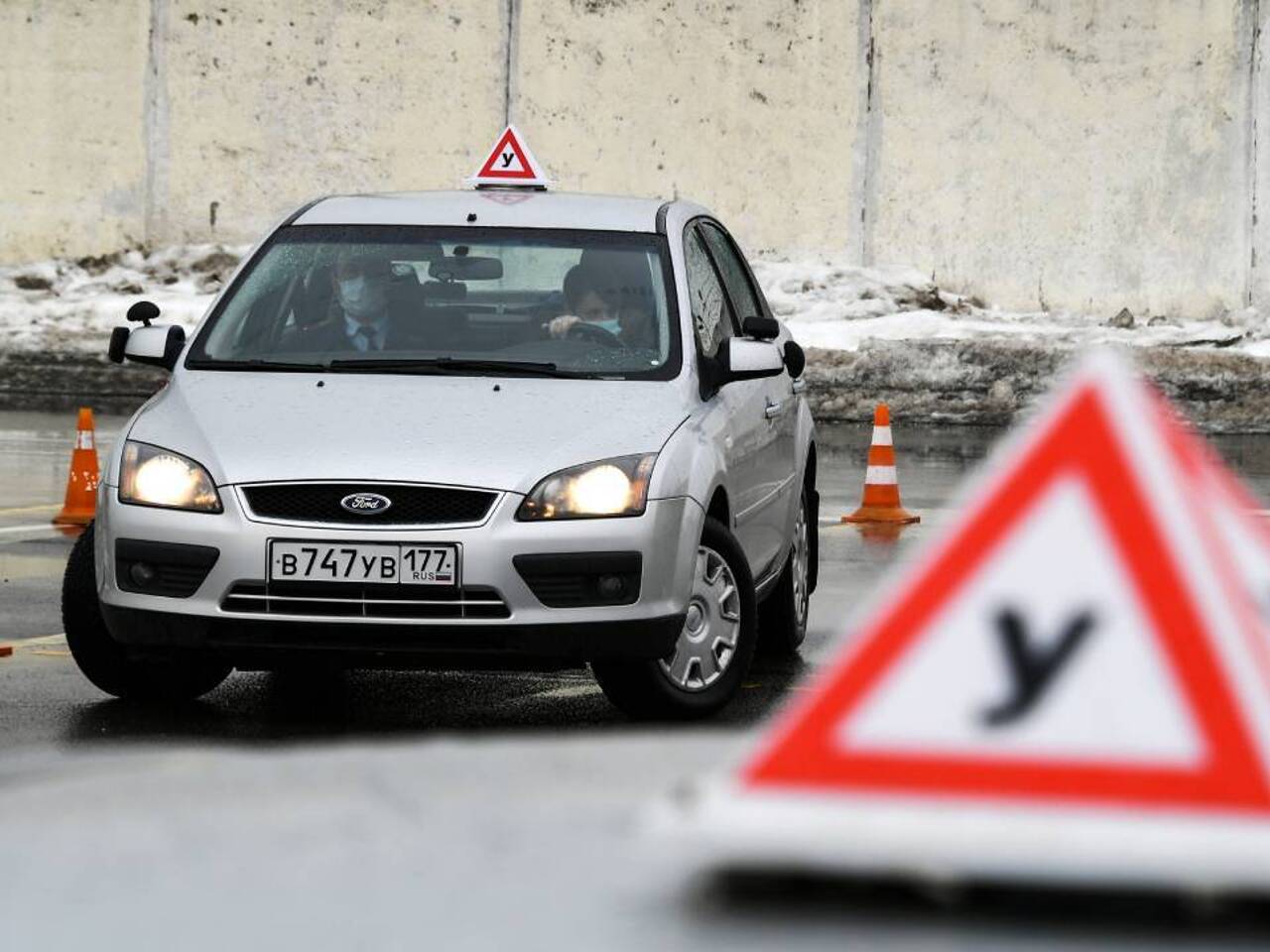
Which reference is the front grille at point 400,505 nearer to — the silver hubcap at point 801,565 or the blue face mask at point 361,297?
the blue face mask at point 361,297

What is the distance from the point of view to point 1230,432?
21.8 meters

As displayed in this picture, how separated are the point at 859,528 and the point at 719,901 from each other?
35.5ft

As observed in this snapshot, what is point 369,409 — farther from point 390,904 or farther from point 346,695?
point 390,904

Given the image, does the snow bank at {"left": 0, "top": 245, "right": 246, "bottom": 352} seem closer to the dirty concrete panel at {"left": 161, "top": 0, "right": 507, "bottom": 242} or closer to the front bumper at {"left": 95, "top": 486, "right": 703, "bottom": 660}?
the dirty concrete panel at {"left": 161, "top": 0, "right": 507, "bottom": 242}

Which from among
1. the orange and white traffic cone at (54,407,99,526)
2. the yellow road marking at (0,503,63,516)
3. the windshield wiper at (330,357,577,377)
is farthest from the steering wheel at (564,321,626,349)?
the yellow road marking at (0,503,63,516)

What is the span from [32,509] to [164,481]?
23.4 ft

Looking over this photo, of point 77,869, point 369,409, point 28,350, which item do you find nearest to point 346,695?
point 369,409

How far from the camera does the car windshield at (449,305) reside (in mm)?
8445

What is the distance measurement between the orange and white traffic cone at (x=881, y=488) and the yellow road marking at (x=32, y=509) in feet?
13.8

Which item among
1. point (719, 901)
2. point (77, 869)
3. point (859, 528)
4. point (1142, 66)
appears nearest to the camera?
point (719, 901)

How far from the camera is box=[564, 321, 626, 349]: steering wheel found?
8.58 m

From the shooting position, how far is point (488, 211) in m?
9.17

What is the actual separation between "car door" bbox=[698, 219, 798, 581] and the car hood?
0.84 metres

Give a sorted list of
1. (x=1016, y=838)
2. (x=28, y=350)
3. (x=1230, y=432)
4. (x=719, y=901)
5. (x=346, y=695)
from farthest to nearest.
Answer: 1. (x=28, y=350)
2. (x=1230, y=432)
3. (x=346, y=695)
4. (x=719, y=901)
5. (x=1016, y=838)
